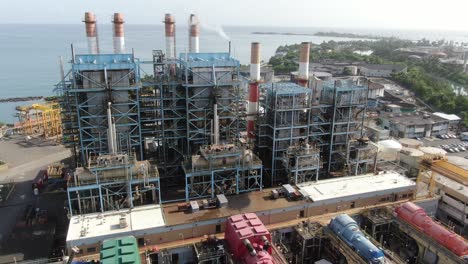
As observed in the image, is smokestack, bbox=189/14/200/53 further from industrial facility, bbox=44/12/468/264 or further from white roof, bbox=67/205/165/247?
white roof, bbox=67/205/165/247

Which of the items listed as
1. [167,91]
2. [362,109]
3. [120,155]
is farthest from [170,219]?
[362,109]

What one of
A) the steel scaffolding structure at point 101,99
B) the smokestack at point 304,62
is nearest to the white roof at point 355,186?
the smokestack at point 304,62

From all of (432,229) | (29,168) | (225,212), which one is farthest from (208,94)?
(29,168)

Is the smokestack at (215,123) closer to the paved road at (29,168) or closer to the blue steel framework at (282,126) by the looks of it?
the blue steel framework at (282,126)

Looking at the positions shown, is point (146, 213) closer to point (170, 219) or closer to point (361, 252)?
point (170, 219)

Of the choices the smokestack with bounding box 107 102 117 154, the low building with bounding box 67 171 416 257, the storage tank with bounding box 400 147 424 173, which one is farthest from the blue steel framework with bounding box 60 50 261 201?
the storage tank with bounding box 400 147 424 173
